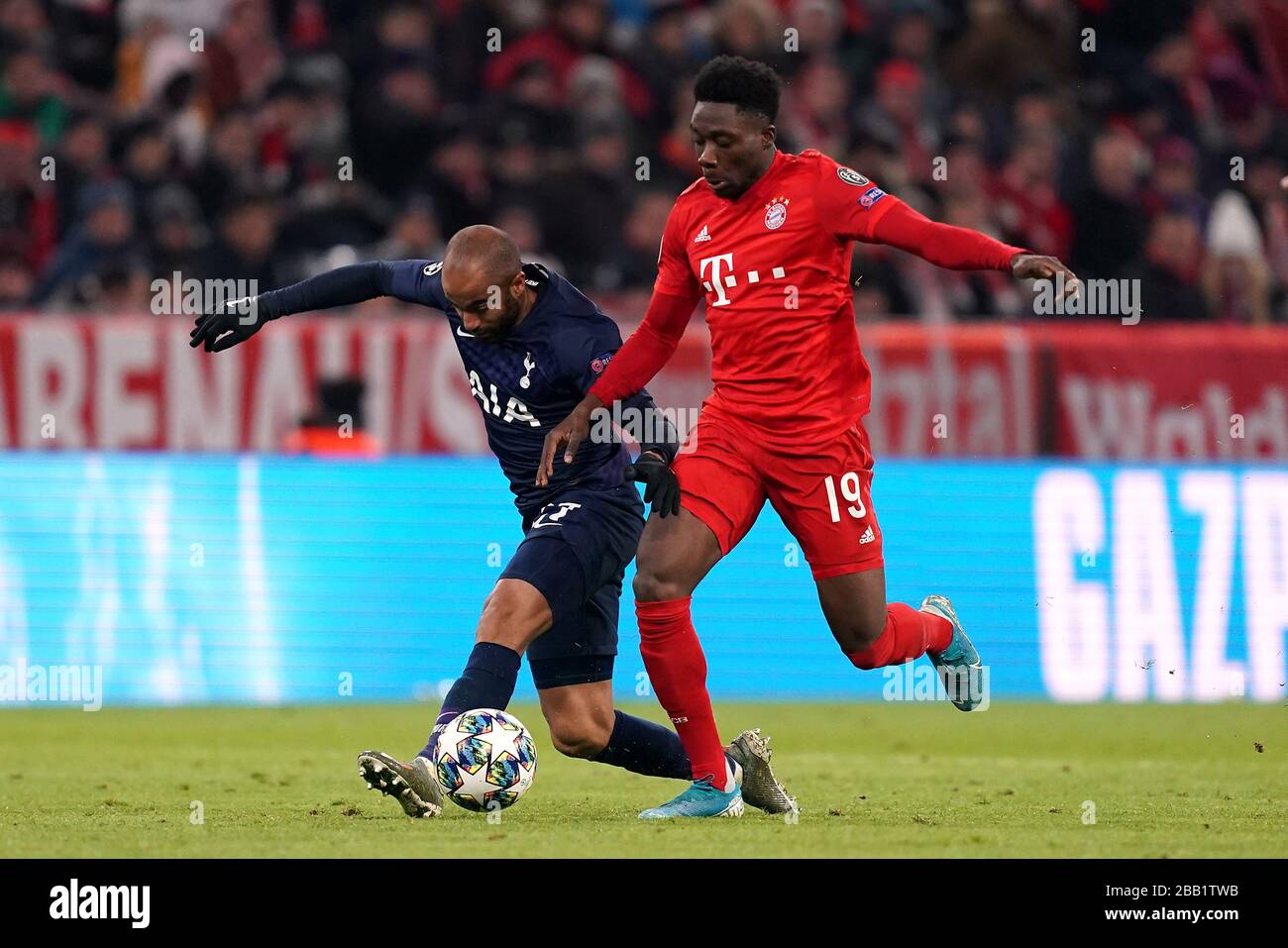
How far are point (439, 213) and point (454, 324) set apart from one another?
24.3ft

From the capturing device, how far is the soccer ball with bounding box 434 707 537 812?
6953 millimetres

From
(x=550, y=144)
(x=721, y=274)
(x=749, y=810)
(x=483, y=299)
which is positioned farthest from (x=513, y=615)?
(x=550, y=144)

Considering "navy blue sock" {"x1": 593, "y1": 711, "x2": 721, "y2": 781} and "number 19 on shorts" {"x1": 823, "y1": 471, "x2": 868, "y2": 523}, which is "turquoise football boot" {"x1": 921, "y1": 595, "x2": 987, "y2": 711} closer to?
"number 19 on shorts" {"x1": 823, "y1": 471, "x2": 868, "y2": 523}

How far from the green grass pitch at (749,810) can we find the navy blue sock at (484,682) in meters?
0.39

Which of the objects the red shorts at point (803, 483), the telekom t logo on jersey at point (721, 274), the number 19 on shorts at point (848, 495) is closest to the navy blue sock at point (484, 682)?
the red shorts at point (803, 483)

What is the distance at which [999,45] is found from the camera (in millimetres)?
17281

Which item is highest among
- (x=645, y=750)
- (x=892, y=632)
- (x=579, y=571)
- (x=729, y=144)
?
(x=729, y=144)

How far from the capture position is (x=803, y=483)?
743 centimetres

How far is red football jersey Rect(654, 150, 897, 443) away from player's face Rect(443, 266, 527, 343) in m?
0.61

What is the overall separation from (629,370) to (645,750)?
4.71 ft

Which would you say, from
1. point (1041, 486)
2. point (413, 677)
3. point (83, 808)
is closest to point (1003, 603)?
point (1041, 486)

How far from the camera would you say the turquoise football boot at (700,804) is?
733 cm

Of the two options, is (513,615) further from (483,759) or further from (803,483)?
(803,483)

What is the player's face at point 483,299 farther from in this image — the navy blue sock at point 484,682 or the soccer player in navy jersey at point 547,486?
the navy blue sock at point 484,682
